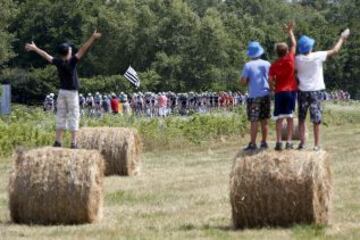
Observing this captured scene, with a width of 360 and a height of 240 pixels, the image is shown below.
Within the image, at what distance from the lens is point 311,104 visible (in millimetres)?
12680

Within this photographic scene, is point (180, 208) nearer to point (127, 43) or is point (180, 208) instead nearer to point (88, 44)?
point (88, 44)

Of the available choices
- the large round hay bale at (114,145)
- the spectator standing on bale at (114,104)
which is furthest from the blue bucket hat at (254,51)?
the spectator standing on bale at (114,104)

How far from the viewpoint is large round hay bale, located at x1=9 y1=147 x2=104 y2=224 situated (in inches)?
492

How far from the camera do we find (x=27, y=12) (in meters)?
84.4

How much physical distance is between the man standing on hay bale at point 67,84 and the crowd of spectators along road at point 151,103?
2597cm

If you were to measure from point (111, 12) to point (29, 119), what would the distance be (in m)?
46.0

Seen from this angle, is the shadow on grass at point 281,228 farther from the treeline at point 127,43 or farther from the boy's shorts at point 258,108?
the treeline at point 127,43

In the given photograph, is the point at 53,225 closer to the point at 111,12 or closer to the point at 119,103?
the point at 119,103

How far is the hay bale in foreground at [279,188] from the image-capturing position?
11508mm

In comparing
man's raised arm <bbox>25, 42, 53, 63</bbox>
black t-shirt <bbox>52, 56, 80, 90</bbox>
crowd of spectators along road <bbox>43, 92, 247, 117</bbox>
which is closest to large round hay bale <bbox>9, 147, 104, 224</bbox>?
black t-shirt <bbox>52, 56, 80, 90</bbox>

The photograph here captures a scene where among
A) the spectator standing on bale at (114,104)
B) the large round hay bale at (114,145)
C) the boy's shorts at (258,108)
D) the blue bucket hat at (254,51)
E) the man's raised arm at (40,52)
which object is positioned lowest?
the large round hay bale at (114,145)

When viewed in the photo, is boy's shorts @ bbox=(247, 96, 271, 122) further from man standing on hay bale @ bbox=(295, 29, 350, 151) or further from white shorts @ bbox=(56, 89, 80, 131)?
white shorts @ bbox=(56, 89, 80, 131)

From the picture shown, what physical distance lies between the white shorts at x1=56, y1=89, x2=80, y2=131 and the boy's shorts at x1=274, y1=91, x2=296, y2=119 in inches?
125

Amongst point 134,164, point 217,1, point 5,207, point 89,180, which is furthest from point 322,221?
point 217,1
